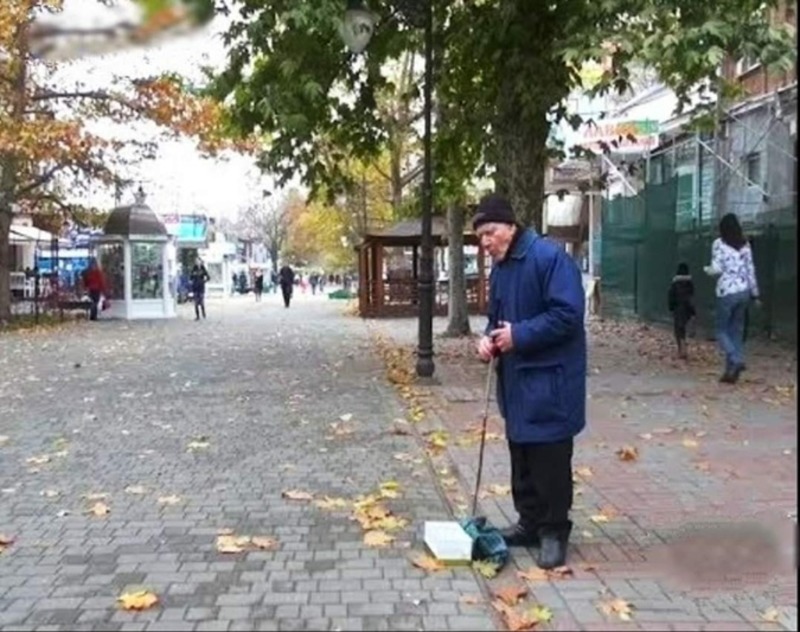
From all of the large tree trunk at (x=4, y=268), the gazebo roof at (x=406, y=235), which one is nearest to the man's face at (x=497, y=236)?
the large tree trunk at (x=4, y=268)

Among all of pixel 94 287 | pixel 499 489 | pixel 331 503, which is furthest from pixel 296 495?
pixel 94 287

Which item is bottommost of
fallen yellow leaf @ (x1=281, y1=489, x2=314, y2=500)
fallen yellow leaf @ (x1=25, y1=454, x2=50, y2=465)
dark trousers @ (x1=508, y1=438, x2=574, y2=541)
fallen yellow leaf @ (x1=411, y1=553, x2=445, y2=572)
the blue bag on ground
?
fallen yellow leaf @ (x1=25, y1=454, x2=50, y2=465)

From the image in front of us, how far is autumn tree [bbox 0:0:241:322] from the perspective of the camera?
23.5 m

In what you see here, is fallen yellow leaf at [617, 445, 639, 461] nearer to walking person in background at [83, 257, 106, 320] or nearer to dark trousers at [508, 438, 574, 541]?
dark trousers at [508, 438, 574, 541]

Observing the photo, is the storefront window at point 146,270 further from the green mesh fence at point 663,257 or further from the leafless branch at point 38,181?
the green mesh fence at point 663,257

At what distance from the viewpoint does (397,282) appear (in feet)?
103

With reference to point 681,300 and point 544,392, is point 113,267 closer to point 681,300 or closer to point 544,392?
point 681,300

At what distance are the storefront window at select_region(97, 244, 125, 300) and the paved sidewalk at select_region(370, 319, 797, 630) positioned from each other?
19.9 m

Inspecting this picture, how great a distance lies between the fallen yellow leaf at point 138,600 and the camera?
4.70 meters

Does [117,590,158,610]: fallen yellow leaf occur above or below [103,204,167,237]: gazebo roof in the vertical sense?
below

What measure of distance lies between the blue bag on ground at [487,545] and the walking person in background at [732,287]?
23.4 ft

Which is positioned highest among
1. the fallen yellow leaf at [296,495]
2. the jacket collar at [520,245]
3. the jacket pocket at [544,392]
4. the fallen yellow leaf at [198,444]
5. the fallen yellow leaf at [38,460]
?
the jacket collar at [520,245]

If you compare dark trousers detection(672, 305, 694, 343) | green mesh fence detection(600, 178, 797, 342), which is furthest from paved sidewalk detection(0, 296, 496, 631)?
green mesh fence detection(600, 178, 797, 342)

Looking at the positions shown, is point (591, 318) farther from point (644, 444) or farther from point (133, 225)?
point (644, 444)
